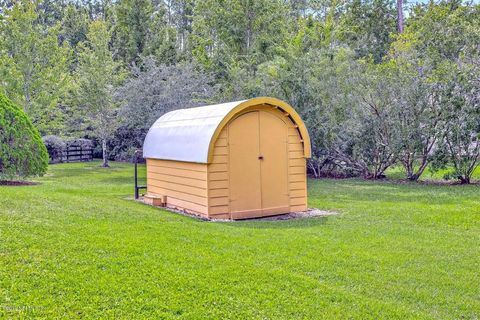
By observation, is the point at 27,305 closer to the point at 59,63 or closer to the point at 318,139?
the point at 318,139

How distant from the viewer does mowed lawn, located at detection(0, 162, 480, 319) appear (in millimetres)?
3838

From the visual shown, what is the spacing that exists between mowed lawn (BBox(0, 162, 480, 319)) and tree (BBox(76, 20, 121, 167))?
1381cm

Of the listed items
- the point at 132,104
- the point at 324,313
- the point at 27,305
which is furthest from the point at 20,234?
the point at 132,104

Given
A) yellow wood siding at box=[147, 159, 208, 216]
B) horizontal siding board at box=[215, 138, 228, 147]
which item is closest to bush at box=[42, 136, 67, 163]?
yellow wood siding at box=[147, 159, 208, 216]

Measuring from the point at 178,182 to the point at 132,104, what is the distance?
9307mm

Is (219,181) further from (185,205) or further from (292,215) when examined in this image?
(292,215)

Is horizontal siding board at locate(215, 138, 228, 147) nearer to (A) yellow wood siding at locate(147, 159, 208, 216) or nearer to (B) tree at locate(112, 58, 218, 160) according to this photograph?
(A) yellow wood siding at locate(147, 159, 208, 216)

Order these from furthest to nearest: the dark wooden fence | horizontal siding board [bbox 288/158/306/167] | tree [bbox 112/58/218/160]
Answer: the dark wooden fence < tree [bbox 112/58/218/160] < horizontal siding board [bbox 288/158/306/167]

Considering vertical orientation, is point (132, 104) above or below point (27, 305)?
above

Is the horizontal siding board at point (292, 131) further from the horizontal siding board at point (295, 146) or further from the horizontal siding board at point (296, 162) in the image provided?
the horizontal siding board at point (296, 162)

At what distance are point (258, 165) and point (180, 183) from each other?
70.7 inches

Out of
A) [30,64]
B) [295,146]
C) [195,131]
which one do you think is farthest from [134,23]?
[295,146]

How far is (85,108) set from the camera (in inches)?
851

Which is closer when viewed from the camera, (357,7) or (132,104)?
(132,104)
